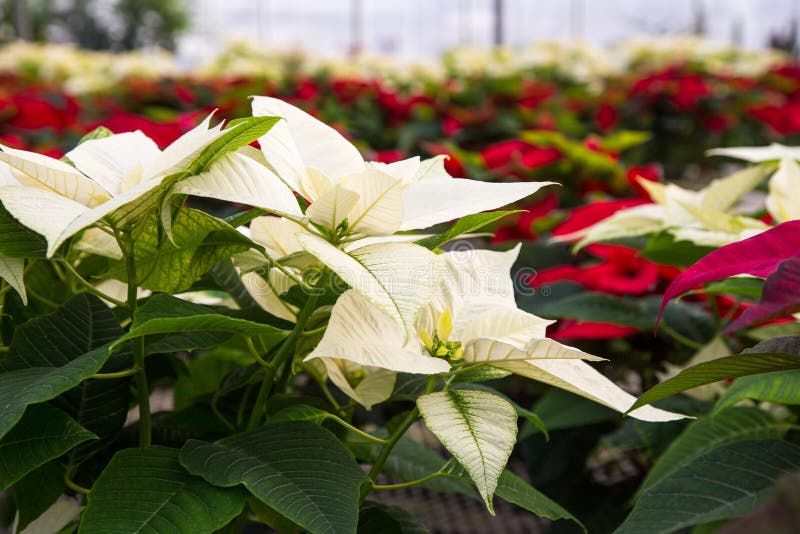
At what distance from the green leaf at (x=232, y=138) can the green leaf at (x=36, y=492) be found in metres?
0.23

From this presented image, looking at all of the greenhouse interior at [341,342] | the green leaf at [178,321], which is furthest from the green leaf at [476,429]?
the green leaf at [178,321]

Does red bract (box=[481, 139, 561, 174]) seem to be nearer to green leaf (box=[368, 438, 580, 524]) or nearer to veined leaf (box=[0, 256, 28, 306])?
green leaf (box=[368, 438, 580, 524])

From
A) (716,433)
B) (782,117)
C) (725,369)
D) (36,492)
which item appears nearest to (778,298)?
(725,369)

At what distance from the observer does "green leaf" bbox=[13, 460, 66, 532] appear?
0.57m

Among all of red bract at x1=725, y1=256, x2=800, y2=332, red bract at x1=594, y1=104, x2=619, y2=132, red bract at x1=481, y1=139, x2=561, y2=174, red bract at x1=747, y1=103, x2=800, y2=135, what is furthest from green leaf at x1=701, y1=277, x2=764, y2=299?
red bract at x1=594, y1=104, x2=619, y2=132

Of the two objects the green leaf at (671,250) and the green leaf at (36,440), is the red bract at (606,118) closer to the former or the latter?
the green leaf at (671,250)

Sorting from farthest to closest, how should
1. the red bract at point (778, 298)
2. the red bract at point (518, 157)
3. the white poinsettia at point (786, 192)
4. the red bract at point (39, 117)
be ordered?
the red bract at point (39, 117), the red bract at point (518, 157), the white poinsettia at point (786, 192), the red bract at point (778, 298)

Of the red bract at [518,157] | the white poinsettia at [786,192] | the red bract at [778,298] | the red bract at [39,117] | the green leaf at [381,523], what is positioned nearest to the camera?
A: the red bract at [778,298]

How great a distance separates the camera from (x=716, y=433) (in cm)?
68

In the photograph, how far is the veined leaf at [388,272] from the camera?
436 mm

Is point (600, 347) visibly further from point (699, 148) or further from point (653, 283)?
point (699, 148)

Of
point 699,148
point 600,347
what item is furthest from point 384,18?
point 600,347

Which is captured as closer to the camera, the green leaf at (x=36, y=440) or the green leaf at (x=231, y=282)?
the green leaf at (x=36, y=440)

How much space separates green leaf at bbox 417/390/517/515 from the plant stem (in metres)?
0.17
